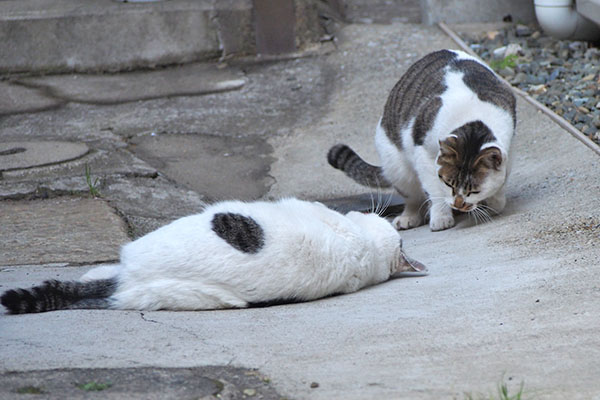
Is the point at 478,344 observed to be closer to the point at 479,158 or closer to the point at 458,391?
the point at 458,391

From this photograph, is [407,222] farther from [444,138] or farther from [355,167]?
[444,138]

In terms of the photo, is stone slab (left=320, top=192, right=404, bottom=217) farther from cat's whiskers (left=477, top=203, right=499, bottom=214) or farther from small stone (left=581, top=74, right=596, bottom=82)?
small stone (left=581, top=74, right=596, bottom=82)

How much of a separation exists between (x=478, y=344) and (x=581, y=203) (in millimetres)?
1719

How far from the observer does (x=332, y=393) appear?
91.4 inches

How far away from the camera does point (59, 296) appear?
3.24 meters

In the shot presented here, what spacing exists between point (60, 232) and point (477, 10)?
212 inches

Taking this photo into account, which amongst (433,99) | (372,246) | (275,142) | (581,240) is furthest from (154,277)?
(275,142)

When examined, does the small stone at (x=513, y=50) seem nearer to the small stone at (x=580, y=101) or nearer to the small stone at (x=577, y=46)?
the small stone at (x=577, y=46)

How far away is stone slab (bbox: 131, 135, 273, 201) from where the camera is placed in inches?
220

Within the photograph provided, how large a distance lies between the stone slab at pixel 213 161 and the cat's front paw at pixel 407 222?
1.00m

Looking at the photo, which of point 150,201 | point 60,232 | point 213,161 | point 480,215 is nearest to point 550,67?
point 480,215

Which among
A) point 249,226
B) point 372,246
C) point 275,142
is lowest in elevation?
point 275,142

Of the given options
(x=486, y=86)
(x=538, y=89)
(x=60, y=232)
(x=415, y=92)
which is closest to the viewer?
(x=60, y=232)

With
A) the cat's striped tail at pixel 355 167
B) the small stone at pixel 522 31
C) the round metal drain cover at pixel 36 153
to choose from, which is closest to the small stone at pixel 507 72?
the small stone at pixel 522 31
